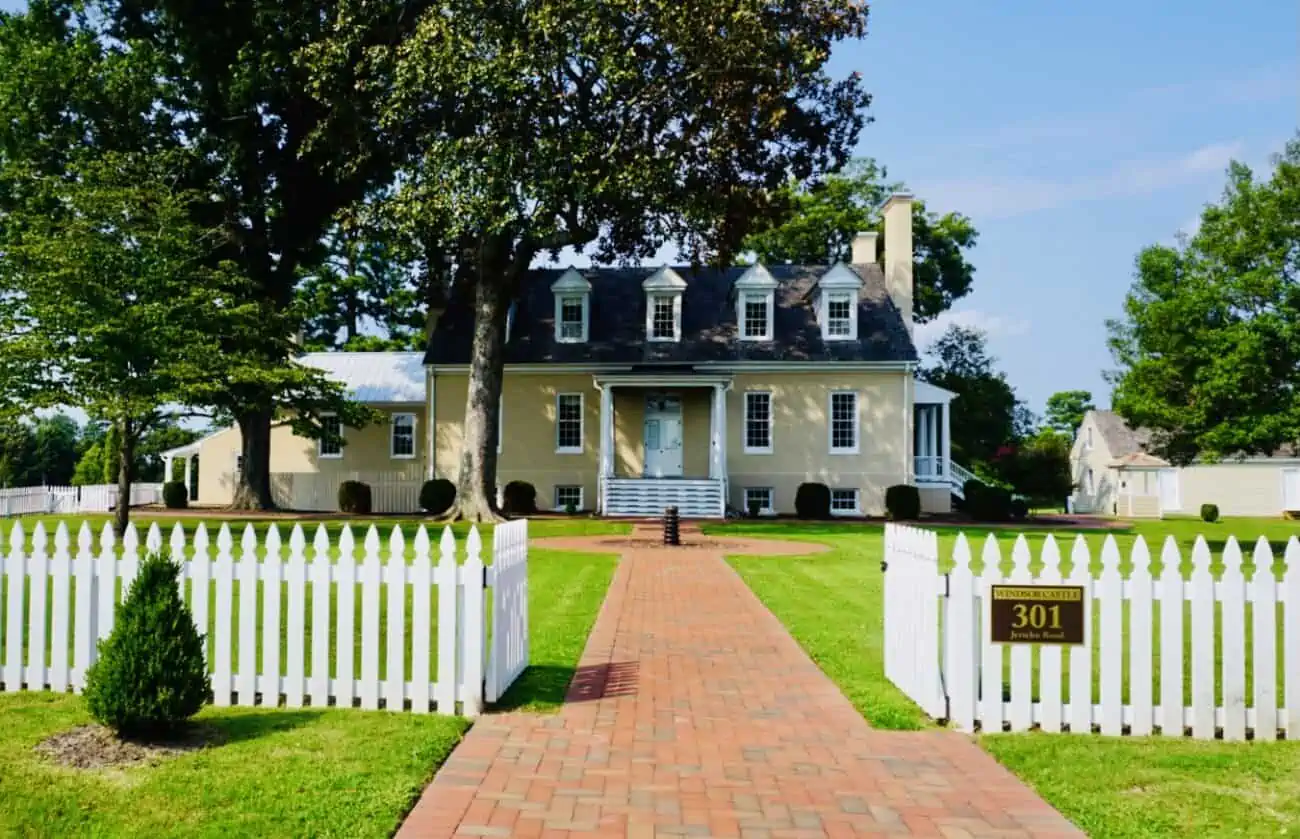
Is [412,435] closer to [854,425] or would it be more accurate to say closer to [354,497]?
[354,497]

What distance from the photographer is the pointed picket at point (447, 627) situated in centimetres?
669

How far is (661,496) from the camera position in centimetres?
3166

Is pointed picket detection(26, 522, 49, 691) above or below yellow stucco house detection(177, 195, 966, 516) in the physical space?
below

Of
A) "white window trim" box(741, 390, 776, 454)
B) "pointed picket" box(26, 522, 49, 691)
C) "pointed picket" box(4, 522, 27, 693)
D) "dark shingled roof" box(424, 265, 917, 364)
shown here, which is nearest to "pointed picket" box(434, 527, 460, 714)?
"pointed picket" box(26, 522, 49, 691)

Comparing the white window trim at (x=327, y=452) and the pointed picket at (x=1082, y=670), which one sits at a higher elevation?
the white window trim at (x=327, y=452)

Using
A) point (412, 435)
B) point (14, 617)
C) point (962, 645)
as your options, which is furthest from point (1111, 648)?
point (412, 435)

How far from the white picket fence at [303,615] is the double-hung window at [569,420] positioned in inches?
1041

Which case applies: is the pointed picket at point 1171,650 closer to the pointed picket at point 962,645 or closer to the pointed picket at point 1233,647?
the pointed picket at point 1233,647

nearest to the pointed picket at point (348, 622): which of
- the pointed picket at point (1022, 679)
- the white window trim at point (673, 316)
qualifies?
the pointed picket at point (1022, 679)

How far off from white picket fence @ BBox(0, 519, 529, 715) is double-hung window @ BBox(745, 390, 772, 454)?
26.4m

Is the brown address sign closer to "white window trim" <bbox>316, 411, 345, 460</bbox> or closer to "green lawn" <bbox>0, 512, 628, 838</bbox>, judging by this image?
"green lawn" <bbox>0, 512, 628, 838</bbox>

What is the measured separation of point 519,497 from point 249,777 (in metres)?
27.1

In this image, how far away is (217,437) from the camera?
38625 millimetres

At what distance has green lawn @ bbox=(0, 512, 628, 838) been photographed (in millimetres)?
4723
